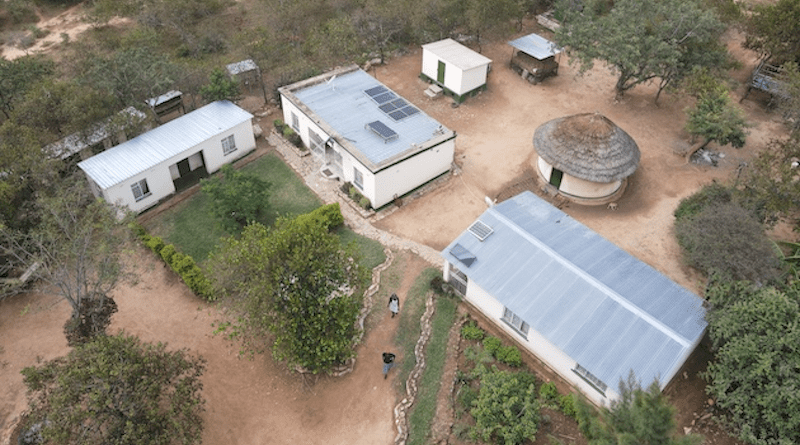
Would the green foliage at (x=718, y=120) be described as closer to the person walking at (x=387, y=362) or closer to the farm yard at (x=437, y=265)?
the farm yard at (x=437, y=265)

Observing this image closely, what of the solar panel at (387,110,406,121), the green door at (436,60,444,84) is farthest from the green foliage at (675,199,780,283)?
the green door at (436,60,444,84)

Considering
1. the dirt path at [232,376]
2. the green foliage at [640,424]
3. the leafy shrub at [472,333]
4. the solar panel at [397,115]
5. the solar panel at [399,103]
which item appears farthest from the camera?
the solar panel at [399,103]

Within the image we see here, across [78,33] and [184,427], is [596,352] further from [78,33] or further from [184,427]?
[78,33]

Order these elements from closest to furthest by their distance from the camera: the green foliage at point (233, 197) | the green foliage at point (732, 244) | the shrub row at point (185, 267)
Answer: the green foliage at point (732, 244)
the shrub row at point (185, 267)
the green foliage at point (233, 197)

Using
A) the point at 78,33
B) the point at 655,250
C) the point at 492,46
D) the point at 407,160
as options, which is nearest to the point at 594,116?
the point at 655,250

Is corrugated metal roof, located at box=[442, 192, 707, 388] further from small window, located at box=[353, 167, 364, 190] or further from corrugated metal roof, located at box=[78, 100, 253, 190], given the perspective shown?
corrugated metal roof, located at box=[78, 100, 253, 190]

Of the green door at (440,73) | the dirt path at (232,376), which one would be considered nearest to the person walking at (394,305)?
the dirt path at (232,376)
